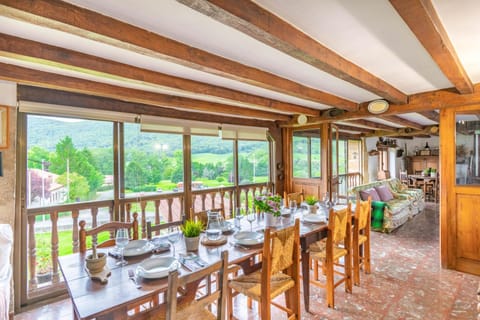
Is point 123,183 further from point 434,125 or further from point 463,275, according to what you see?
point 434,125

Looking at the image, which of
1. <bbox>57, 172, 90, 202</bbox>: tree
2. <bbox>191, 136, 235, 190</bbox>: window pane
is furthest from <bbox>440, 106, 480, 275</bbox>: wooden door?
<bbox>57, 172, 90, 202</bbox>: tree

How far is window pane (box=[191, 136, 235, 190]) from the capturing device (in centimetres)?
426

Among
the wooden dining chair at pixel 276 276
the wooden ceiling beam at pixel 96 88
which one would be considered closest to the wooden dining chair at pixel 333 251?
Answer: the wooden dining chair at pixel 276 276

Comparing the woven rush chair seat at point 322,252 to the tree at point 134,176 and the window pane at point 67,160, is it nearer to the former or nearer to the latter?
the tree at point 134,176

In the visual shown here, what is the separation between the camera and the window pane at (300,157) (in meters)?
5.25

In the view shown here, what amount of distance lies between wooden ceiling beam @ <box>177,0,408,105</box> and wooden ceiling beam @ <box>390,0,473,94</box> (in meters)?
0.56

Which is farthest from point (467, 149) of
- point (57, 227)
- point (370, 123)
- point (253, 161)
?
point (57, 227)

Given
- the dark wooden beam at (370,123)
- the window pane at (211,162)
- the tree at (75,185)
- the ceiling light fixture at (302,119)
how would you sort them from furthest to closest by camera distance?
the dark wooden beam at (370,123), the ceiling light fixture at (302,119), the window pane at (211,162), the tree at (75,185)

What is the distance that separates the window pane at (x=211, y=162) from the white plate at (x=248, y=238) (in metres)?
2.12

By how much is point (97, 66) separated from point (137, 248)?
1484 mm

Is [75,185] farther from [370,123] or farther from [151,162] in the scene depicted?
[370,123]

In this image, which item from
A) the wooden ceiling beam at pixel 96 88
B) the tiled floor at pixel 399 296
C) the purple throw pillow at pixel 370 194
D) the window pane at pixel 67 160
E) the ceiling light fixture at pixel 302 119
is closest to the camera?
the wooden ceiling beam at pixel 96 88

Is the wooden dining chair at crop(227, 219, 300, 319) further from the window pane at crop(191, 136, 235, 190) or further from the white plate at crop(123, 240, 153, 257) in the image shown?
the window pane at crop(191, 136, 235, 190)

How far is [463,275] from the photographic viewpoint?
3121mm
